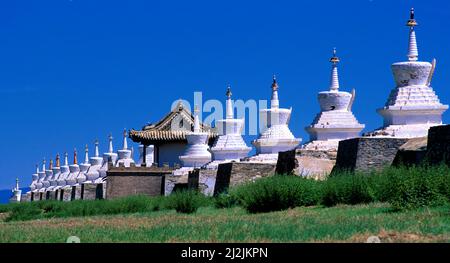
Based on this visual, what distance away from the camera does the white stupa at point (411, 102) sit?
24.8 meters

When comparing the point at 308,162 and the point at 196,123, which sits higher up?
the point at 196,123

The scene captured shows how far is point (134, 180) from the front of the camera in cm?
4462

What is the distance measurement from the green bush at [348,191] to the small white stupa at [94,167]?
4090 cm

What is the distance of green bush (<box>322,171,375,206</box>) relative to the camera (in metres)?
17.6

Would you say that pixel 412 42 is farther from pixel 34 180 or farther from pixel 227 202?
pixel 34 180

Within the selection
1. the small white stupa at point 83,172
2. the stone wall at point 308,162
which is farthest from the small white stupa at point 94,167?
the stone wall at point 308,162

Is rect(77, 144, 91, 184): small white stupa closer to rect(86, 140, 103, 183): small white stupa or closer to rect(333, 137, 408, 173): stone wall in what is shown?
rect(86, 140, 103, 183): small white stupa

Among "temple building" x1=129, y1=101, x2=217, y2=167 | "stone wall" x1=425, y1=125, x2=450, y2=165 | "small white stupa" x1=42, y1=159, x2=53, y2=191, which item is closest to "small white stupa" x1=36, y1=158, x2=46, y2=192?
"small white stupa" x1=42, y1=159, x2=53, y2=191

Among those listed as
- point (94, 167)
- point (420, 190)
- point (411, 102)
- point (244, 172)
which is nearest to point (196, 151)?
point (244, 172)

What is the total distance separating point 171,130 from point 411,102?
1046 inches

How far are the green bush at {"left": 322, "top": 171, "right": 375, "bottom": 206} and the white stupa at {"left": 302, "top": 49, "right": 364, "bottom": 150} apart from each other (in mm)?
9643

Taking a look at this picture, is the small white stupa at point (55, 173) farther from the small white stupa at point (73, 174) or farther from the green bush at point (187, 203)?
the green bush at point (187, 203)
